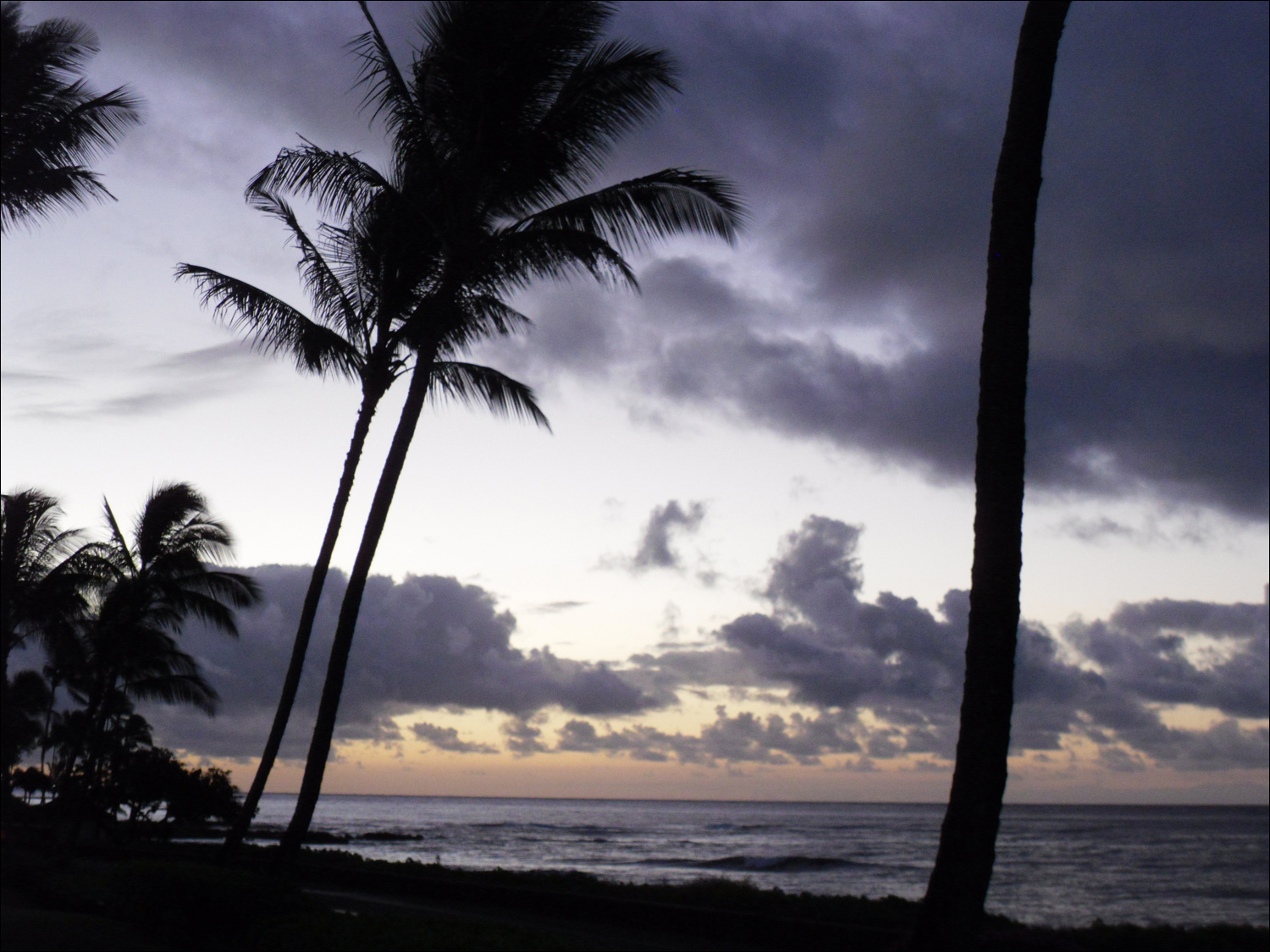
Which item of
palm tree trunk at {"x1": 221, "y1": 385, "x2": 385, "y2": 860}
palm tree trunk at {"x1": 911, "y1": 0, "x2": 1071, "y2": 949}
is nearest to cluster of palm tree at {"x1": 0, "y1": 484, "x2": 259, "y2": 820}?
palm tree trunk at {"x1": 221, "y1": 385, "x2": 385, "y2": 860}

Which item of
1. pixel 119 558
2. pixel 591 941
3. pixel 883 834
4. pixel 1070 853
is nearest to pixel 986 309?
pixel 591 941

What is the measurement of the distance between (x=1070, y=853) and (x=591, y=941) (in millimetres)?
52220

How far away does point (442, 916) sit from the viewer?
11.2m

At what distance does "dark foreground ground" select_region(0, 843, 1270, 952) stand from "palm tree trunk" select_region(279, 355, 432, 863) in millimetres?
736

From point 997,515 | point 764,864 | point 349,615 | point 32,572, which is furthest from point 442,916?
point 764,864

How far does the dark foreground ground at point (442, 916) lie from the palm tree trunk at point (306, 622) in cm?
62

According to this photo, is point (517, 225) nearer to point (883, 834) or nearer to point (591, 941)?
point (591, 941)

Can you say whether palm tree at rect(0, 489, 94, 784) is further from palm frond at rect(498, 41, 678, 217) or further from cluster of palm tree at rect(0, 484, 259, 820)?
palm frond at rect(498, 41, 678, 217)

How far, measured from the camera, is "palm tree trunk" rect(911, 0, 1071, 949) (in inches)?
214

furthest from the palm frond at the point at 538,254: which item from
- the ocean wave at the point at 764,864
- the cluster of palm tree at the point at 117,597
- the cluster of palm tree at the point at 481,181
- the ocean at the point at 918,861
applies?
the ocean wave at the point at 764,864

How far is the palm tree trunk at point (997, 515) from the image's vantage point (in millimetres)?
5426

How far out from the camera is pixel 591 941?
1111cm

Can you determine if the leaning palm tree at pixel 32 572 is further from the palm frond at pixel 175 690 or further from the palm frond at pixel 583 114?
the palm frond at pixel 583 114

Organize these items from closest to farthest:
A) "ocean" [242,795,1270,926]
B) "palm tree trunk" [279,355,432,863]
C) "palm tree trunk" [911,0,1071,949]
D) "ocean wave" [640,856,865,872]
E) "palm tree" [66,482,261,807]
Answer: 1. "palm tree trunk" [911,0,1071,949]
2. "palm tree trunk" [279,355,432,863]
3. "palm tree" [66,482,261,807]
4. "ocean" [242,795,1270,926]
5. "ocean wave" [640,856,865,872]
